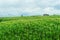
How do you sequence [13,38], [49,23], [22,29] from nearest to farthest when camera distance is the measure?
[13,38]
[22,29]
[49,23]

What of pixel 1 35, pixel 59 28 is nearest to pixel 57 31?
pixel 59 28

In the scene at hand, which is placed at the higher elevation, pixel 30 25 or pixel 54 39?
pixel 30 25

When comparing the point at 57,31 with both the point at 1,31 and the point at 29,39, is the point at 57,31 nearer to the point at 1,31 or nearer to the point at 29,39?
the point at 29,39

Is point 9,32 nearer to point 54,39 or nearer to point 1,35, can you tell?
point 1,35

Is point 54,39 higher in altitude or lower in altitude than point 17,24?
lower

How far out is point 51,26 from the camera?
2794cm

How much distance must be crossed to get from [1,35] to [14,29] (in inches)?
93.6

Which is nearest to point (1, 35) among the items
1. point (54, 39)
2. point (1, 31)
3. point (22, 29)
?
point (1, 31)

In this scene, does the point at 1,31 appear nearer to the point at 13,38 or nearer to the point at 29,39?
the point at 13,38

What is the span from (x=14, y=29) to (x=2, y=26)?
2.40m

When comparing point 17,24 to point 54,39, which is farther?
point 17,24

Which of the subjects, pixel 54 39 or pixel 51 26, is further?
pixel 51 26

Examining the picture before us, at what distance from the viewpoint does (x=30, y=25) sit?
28.3 m

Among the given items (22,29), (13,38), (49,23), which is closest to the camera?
(13,38)
